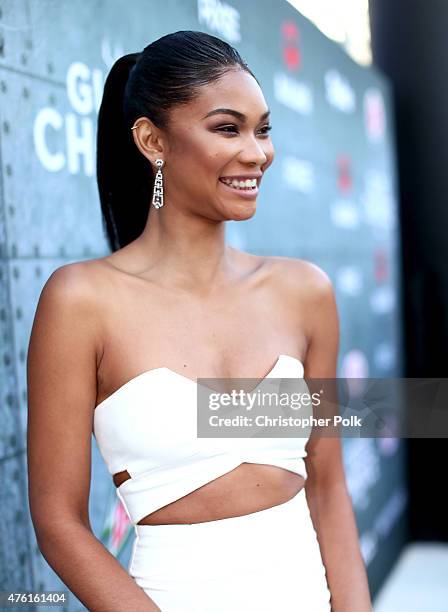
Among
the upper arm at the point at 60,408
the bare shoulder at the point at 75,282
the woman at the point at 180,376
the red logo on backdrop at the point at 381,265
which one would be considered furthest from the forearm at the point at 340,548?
the red logo on backdrop at the point at 381,265

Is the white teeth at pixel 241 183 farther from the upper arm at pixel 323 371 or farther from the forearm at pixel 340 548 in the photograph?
the forearm at pixel 340 548

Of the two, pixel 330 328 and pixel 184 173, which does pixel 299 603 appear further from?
pixel 184 173

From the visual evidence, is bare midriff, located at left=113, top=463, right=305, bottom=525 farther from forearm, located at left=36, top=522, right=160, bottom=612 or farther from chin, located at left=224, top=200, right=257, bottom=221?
chin, located at left=224, top=200, right=257, bottom=221

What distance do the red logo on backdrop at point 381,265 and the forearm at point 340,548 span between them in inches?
146

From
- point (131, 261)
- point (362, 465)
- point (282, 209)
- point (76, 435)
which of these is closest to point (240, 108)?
point (131, 261)

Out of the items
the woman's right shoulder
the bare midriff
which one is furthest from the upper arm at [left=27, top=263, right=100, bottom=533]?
the bare midriff

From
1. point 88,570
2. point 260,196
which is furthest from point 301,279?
point 260,196

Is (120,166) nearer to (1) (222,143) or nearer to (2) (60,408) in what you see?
(1) (222,143)

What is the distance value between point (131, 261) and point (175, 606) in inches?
21.5

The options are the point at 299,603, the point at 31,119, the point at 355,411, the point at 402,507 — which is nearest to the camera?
the point at 299,603

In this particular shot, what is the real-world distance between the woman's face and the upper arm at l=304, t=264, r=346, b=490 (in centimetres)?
26

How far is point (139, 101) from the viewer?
5.13 ft

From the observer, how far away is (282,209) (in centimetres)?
377

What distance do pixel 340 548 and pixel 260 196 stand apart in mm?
2011
